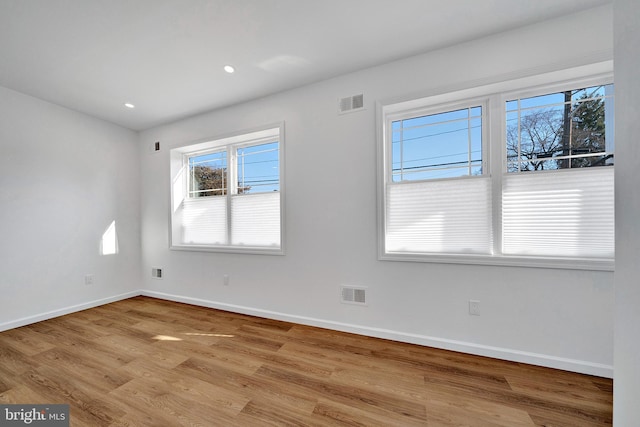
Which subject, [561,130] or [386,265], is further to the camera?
[386,265]

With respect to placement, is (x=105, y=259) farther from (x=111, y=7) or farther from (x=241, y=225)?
(x=111, y=7)

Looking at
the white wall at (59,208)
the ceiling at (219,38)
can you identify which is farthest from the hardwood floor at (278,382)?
the ceiling at (219,38)

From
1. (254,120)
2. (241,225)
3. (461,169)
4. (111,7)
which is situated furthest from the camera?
(241,225)

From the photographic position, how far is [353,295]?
255 centimetres

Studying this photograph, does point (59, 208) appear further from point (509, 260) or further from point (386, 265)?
point (509, 260)

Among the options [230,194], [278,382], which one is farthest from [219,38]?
[278,382]

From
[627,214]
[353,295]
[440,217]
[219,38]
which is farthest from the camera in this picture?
[353,295]

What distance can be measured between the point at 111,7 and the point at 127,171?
Result: 2.82m

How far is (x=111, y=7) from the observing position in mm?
1769

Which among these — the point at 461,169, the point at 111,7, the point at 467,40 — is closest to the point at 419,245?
the point at 461,169

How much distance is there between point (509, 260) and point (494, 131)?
116cm

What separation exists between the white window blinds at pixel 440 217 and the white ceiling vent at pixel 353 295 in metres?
0.54

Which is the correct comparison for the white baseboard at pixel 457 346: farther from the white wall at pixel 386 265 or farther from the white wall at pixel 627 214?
the white wall at pixel 627 214

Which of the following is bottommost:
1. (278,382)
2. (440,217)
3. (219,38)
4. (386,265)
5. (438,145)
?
(278,382)
